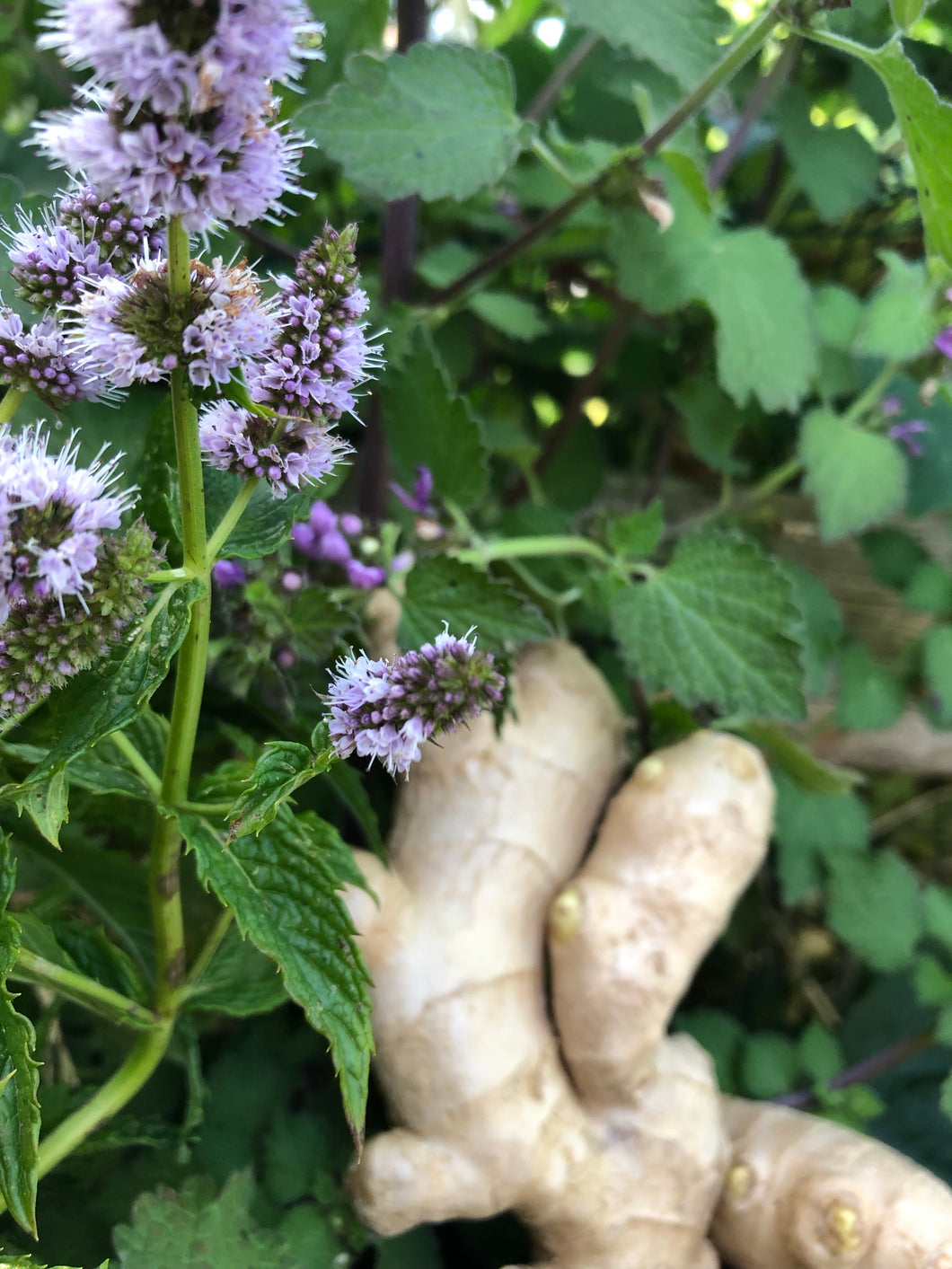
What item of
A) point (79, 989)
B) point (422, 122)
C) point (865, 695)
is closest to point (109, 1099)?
point (79, 989)

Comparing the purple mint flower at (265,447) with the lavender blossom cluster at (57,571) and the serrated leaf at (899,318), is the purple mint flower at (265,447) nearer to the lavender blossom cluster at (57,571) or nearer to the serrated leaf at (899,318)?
the lavender blossom cluster at (57,571)

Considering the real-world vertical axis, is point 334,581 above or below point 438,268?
below

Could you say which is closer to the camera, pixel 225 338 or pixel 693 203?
pixel 225 338

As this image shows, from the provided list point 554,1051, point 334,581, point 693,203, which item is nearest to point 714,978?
point 554,1051

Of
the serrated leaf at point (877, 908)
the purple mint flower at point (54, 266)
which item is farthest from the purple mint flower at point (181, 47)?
the serrated leaf at point (877, 908)

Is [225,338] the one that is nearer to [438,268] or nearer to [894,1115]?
[438,268]

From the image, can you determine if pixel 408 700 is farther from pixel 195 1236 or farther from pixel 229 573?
pixel 195 1236
